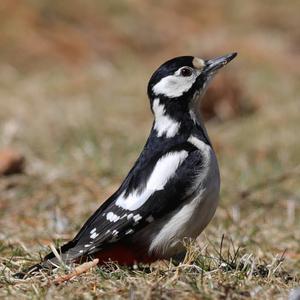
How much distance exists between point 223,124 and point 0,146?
8.32 feet

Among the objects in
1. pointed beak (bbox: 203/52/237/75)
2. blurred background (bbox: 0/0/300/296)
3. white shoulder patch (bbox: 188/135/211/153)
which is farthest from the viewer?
blurred background (bbox: 0/0/300/296)

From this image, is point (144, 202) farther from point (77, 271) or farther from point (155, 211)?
point (77, 271)

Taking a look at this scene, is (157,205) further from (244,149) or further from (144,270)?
(244,149)

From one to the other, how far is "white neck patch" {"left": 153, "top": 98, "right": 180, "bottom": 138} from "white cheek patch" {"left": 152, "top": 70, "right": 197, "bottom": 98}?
0.08 m

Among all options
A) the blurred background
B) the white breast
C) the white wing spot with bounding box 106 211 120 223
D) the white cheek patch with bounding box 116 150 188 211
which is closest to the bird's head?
the white cheek patch with bounding box 116 150 188 211

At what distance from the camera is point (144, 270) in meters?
4.06

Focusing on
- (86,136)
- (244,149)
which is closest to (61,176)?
(86,136)

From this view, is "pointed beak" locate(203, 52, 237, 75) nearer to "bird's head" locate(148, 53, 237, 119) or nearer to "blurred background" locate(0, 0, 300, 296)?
"bird's head" locate(148, 53, 237, 119)

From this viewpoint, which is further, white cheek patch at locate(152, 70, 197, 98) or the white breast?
white cheek patch at locate(152, 70, 197, 98)

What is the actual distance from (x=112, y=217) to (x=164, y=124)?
621 millimetres

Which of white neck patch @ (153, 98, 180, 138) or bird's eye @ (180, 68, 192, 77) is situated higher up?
bird's eye @ (180, 68, 192, 77)

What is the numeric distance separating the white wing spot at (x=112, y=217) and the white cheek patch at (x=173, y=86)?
0.79 metres

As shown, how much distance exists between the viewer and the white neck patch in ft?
14.7


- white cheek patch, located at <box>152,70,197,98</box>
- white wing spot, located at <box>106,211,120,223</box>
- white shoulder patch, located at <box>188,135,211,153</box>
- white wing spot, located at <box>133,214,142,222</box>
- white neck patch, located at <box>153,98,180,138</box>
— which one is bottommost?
white wing spot, located at <box>106,211,120,223</box>
